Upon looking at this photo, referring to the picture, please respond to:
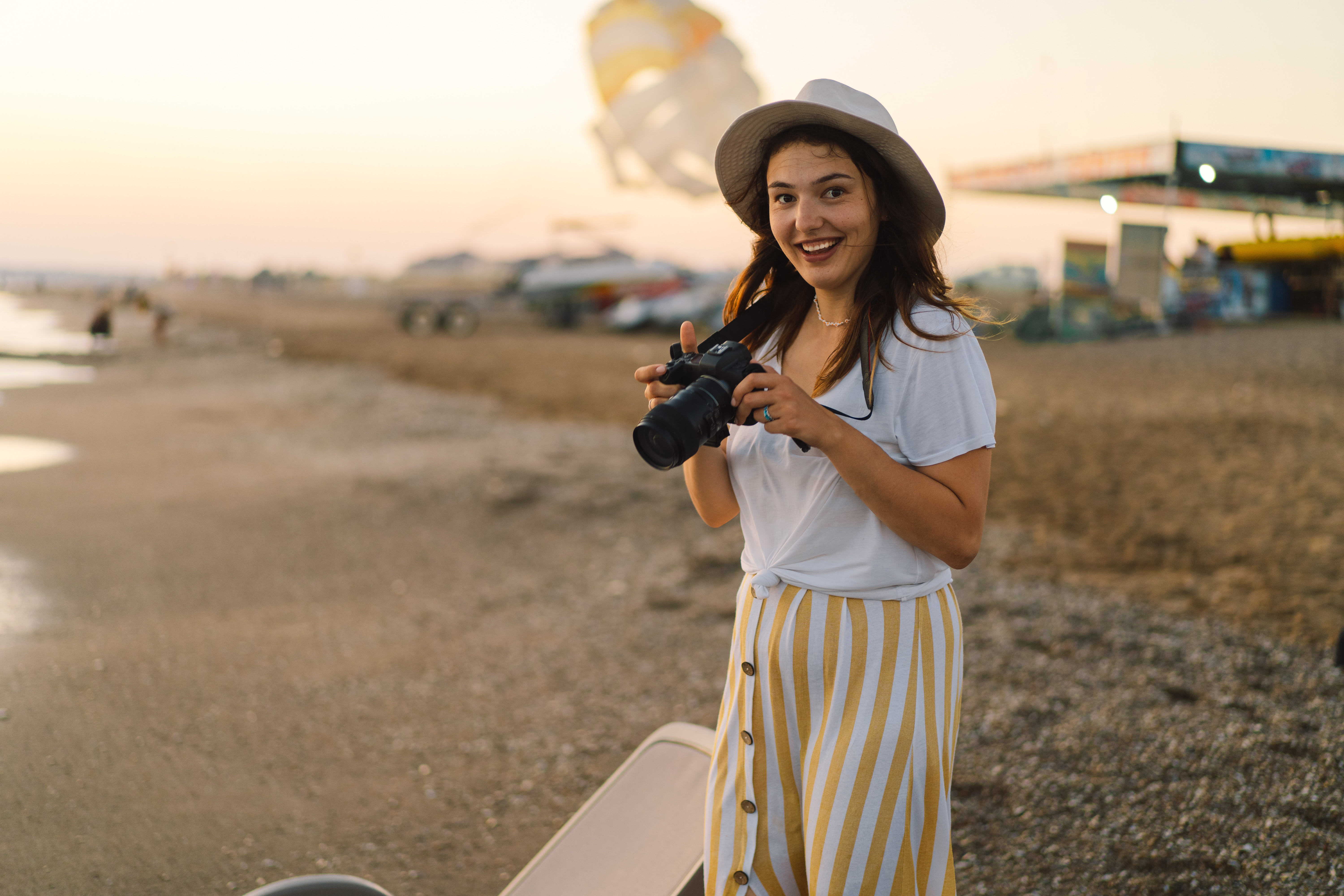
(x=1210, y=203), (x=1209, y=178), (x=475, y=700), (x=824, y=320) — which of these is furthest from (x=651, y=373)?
(x=1210, y=203)

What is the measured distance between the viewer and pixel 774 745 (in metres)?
1.48

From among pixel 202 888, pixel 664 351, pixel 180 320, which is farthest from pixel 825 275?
pixel 180 320

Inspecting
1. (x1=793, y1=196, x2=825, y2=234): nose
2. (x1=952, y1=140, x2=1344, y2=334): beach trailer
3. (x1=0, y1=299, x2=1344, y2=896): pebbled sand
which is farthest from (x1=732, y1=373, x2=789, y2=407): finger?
(x1=952, y1=140, x2=1344, y2=334): beach trailer

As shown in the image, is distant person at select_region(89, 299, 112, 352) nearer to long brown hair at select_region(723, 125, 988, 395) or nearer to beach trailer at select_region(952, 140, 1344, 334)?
beach trailer at select_region(952, 140, 1344, 334)

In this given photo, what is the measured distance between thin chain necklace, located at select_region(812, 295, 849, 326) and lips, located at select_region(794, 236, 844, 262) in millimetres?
112

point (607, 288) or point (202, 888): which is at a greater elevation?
point (607, 288)

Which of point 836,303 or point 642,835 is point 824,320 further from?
point 642,835

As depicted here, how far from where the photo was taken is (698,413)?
136 cm

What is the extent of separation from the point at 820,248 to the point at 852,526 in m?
0.45

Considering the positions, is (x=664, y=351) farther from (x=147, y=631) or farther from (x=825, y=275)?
(x=825, y=275)

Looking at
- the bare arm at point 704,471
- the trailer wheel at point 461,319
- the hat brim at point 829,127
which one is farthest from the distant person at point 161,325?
the hat brim at point 829,127

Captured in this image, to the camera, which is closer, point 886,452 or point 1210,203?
point 886,452

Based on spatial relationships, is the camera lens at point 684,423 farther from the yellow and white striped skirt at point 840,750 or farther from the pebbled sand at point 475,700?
the pebbled sand at point 475,700

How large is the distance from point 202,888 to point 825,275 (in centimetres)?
264
